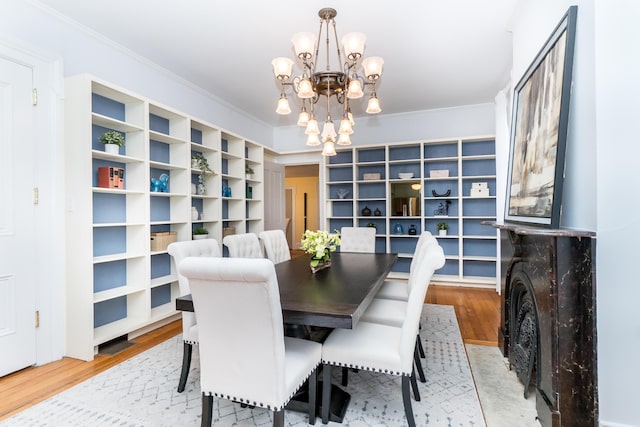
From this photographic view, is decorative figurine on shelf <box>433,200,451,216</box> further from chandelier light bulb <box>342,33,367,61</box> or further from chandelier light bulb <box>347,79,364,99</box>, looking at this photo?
chandelier light bulb <box>342,33,367,61</box>

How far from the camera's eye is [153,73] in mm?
3570

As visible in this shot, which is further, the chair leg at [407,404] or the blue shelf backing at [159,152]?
the blue shelf backing at [159,152]

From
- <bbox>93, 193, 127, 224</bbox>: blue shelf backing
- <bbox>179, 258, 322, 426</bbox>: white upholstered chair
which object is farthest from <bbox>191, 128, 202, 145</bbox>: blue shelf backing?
<bbox>179, 258, 322, 426</bbox>: white upholstered chair

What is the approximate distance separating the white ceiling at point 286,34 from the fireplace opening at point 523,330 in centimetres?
222

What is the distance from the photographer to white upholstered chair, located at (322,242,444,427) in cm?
163

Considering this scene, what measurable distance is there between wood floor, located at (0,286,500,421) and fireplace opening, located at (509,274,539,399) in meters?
0.58

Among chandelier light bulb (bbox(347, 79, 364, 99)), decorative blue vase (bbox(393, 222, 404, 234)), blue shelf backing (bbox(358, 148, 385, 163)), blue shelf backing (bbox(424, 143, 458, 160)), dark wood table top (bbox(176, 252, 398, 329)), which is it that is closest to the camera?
dark wood table top (bbox(176, 252, 398, 329))

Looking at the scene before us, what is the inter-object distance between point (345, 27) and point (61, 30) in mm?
2408

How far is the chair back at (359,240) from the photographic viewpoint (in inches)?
155

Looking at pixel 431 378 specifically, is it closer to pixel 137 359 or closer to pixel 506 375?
pixel 506 375

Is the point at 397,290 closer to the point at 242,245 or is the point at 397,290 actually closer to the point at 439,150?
the point at 242,245

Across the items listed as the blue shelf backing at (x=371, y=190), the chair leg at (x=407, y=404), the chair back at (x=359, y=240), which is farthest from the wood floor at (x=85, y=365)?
the blue shelf backing at (x=371, y=190)

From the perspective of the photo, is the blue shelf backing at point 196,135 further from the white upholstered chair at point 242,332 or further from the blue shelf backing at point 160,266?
the white upholstered chair at point 242,332

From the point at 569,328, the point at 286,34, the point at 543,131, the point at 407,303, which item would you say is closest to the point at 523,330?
the point at 569,328
